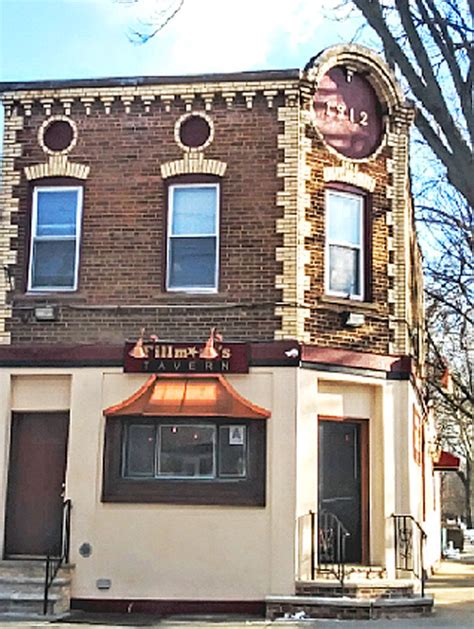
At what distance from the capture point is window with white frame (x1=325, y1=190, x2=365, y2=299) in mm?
14281

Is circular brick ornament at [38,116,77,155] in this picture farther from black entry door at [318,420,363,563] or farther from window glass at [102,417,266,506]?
black entry door at [318,420,363,563]

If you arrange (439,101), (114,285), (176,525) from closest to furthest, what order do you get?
(439,101)
(176,525)
(114,285)

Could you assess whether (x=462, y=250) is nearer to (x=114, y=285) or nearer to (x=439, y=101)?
(x=114, y=285)

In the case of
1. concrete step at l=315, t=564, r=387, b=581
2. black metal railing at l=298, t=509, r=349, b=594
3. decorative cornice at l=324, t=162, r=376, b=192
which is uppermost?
decorative cornice at l=324, t=162, r=376, b=192

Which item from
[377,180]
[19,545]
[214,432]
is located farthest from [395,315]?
[19,545]

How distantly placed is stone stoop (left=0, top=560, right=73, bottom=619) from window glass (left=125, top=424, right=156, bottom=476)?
159cm

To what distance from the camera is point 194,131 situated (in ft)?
47.0

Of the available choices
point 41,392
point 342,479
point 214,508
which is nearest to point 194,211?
point 41,392

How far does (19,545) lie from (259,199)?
602cm

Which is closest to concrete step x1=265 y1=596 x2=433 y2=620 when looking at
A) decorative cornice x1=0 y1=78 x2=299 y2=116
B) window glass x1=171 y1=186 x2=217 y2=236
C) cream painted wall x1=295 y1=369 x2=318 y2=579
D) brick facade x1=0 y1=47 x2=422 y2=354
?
cream painted wall x1=295 y1=369 x2=318 y2=579

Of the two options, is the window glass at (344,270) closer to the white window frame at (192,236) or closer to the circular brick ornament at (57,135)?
the white window frame at (192,236)

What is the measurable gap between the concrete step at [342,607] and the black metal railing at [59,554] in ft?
9.22

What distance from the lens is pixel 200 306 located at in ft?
45.2

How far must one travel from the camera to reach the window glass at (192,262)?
46.1ft
